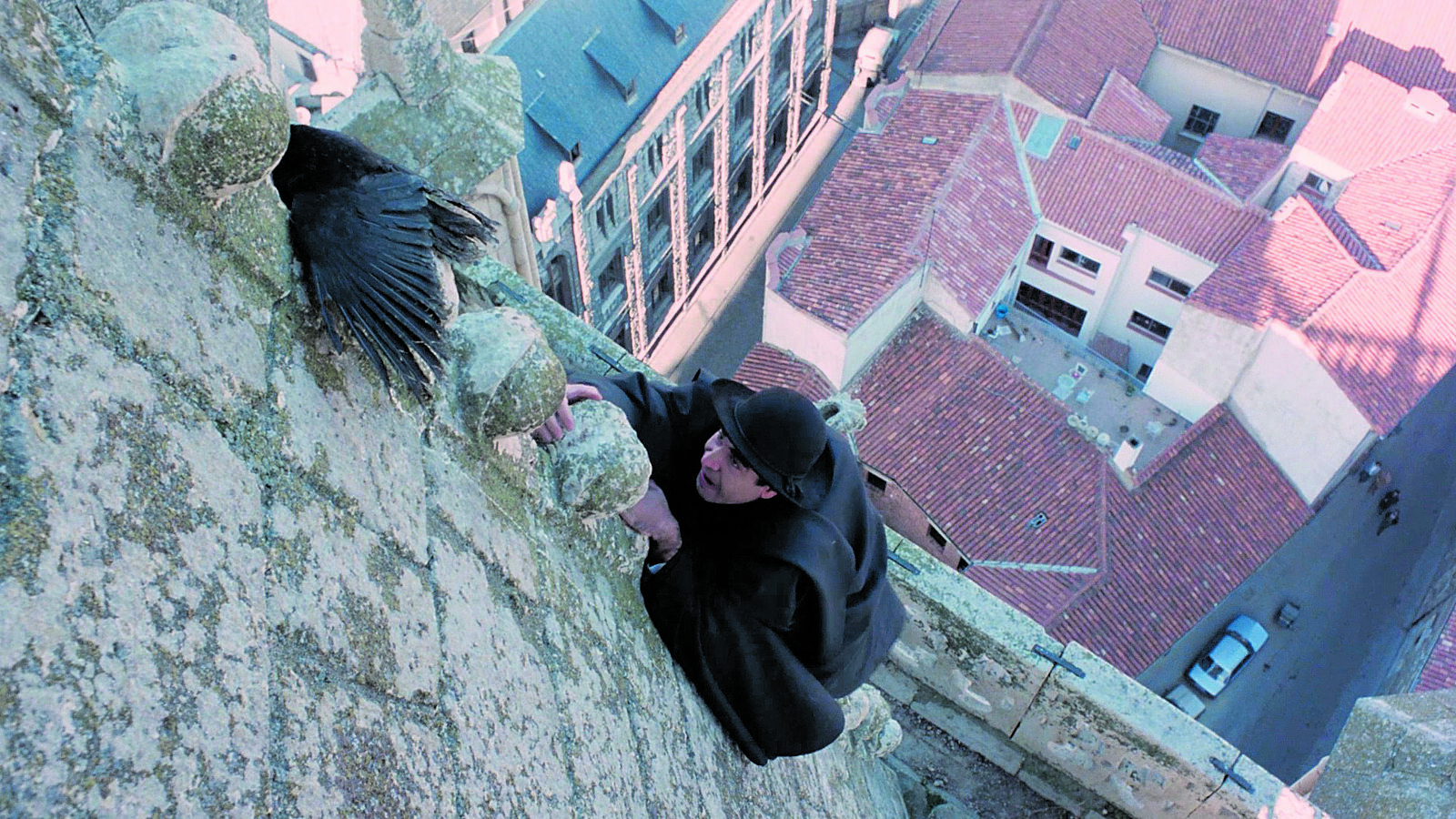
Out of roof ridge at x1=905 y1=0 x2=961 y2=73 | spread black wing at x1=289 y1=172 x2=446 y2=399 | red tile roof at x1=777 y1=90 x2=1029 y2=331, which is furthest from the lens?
roof ridge at x1=905 y1=0 x2=961 y2=73

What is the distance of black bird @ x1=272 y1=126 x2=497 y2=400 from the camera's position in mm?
1734

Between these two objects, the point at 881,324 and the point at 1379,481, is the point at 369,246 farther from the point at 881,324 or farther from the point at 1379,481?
the point at 1379,481

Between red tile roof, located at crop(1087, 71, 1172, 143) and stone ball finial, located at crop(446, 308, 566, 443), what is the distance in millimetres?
18067

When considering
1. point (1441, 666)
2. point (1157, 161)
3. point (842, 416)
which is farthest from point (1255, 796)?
point (1157, 161)

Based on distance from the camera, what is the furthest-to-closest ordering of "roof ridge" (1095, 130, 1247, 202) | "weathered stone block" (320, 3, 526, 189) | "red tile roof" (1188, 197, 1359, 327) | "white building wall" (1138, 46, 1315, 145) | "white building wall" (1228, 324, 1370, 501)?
"white building wall" (1138, 46, 1315, 145), "roof ridge" (1095, 130, 1247, 202), "red tile roof" (1188, 197, 1359, 327), "white building wall" (1228, 324, 1370, 501), "weathered stone block" (320, 3, 526, 189)

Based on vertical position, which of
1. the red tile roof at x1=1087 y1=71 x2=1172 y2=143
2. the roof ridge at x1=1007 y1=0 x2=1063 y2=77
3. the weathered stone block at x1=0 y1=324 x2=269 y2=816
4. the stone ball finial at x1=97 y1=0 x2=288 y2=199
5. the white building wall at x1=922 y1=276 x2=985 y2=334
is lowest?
the white building wall at x1=922 y1=276 x2=985 y2=334

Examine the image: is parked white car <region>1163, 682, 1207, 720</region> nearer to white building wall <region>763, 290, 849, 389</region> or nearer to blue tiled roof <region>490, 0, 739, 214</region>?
white building wall <region>763, 290, 849, 389</region>

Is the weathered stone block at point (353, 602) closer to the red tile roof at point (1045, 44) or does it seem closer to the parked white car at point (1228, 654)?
the parked white car at point (1228, 654)

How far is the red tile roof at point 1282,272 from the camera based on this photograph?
1520 cm

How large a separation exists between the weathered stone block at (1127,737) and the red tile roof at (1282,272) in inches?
458

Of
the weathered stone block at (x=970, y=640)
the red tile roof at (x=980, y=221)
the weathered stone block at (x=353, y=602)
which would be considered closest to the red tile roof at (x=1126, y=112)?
the red tile roof at (x=980, y=221)

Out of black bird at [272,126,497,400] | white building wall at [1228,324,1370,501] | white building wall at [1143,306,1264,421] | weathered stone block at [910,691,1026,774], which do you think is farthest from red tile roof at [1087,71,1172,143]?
black bird at [272,126,497,400]

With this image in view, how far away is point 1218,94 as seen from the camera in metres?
21.4

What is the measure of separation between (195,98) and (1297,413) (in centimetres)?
1664
